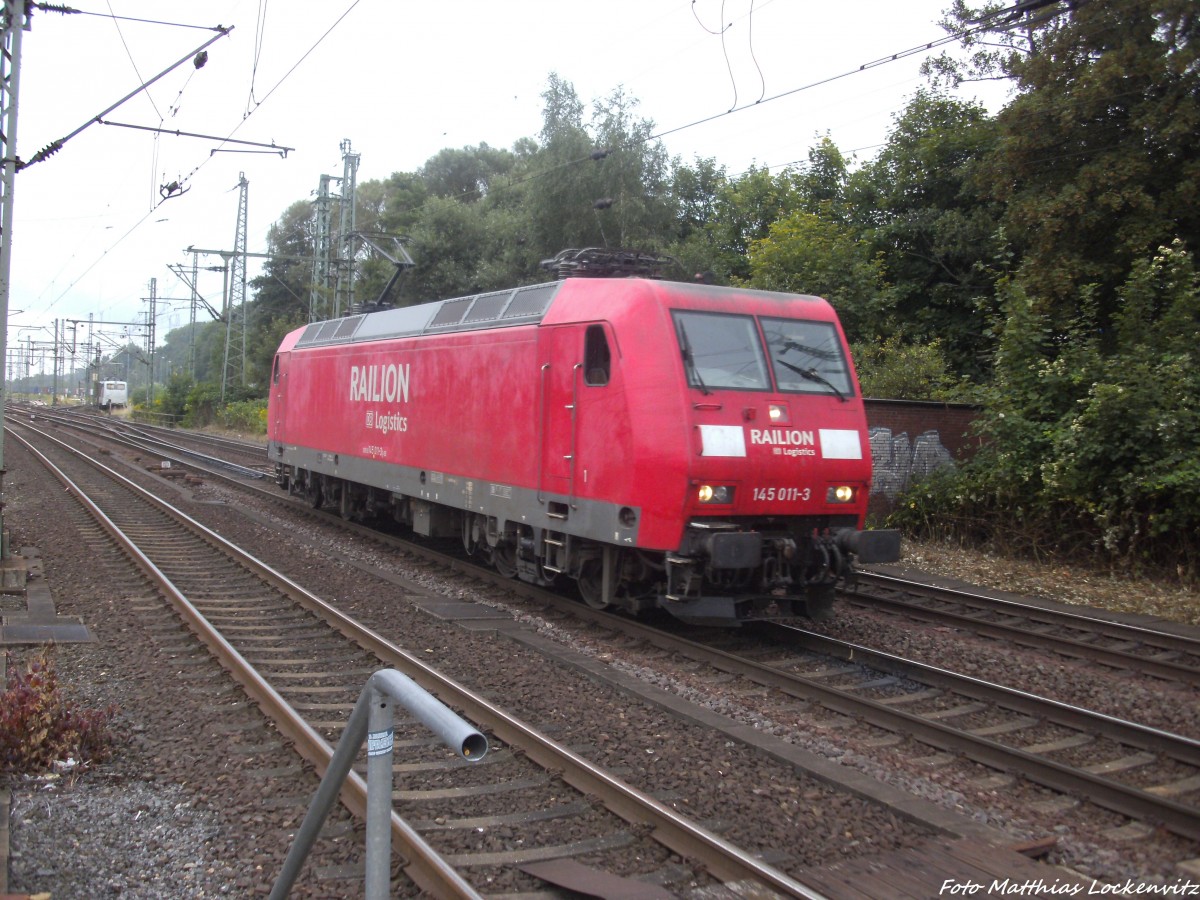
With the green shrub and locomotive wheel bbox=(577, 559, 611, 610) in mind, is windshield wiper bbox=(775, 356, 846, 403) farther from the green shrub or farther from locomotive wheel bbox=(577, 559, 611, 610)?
the green shrub

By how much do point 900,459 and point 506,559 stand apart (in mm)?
7003

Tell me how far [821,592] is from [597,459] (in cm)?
238

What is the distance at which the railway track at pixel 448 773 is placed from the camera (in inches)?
179

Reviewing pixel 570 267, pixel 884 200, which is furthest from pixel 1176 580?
pixel 884 200

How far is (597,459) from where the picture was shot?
29.6 feet

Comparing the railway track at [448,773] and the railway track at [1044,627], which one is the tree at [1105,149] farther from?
the railway track at [448,773]

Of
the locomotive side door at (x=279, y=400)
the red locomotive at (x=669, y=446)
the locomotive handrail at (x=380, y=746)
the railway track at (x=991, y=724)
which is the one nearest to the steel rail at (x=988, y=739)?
the railway track at (x=991, y=724)

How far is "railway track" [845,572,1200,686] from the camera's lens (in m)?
8.55

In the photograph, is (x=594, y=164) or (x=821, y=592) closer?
(x=821, y=592)

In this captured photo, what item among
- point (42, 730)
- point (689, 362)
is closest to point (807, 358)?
point (689, 362)

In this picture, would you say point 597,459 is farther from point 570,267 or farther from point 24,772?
point 24,772

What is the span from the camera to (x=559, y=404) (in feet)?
31.7

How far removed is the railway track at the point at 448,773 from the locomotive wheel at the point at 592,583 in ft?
7.50

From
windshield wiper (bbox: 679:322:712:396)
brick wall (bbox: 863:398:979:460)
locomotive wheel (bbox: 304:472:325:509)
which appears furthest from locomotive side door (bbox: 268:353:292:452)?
windshield wiper (bbox: 679:322:712:396)
